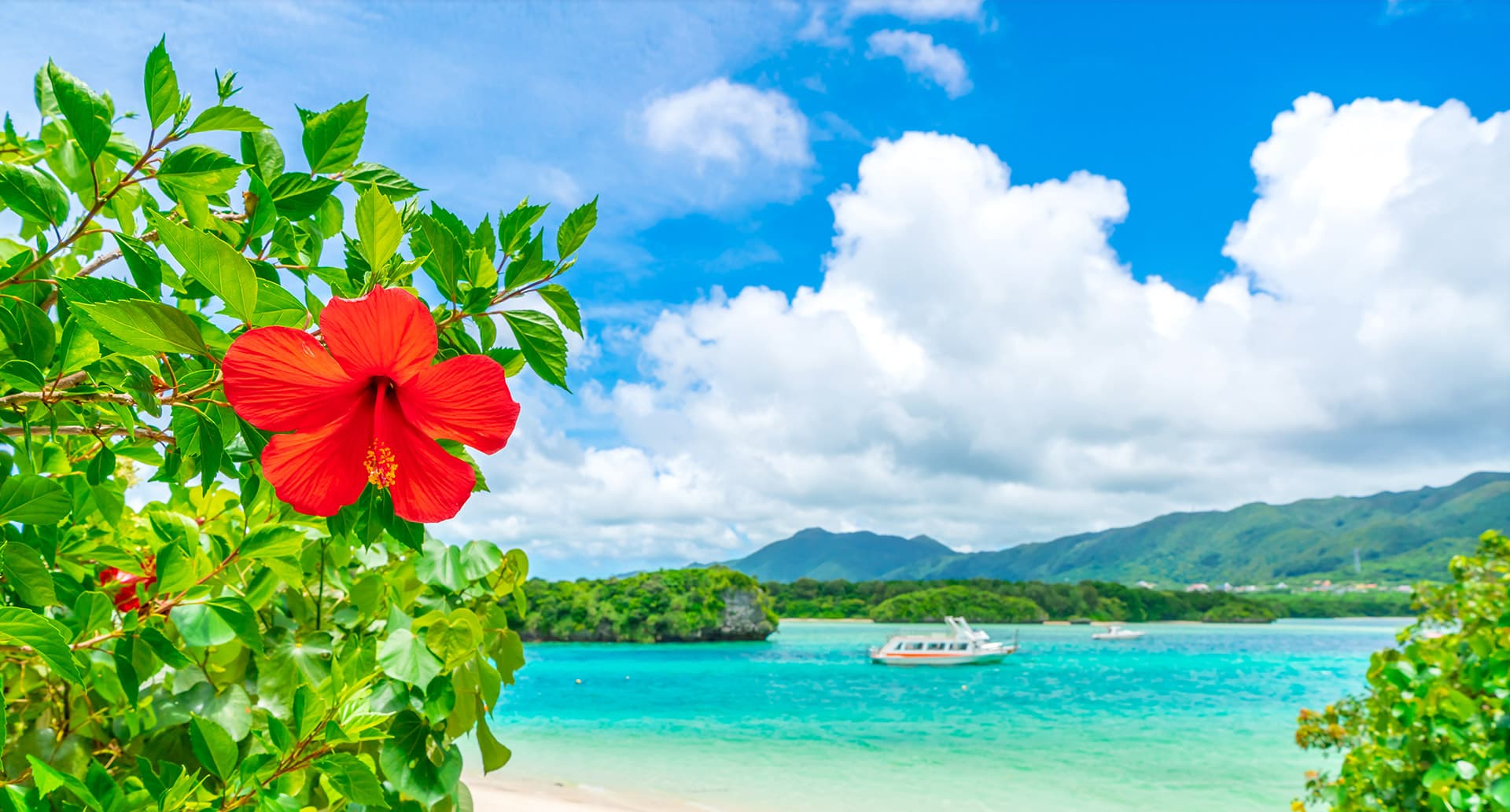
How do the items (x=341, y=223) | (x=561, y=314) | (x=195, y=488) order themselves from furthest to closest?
(x=195, y=488) → (x=341, y=223) → (x=561, y=314)

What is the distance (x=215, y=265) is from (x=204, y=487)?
0.16 m

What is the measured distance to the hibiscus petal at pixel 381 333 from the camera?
0.53 meters

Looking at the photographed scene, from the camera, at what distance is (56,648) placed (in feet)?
2.10

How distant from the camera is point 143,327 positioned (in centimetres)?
58

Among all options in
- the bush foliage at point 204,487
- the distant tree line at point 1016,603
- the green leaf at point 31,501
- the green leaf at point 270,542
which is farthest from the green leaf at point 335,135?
the distant tree line at point 1016,603

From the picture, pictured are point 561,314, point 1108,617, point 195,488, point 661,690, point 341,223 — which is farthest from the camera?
point 1108,617

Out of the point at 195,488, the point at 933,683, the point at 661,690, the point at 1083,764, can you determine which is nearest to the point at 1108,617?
the point at 933,683

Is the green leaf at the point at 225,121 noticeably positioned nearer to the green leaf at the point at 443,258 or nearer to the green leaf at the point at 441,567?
the green leaf at the point at 443,258

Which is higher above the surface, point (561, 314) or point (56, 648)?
point (561, 314)

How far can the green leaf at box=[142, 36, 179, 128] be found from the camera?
2.55ft

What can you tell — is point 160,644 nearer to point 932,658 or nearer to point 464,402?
point 464,402

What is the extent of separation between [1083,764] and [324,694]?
1925 centimetres

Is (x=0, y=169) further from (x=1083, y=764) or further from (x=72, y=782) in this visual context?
(x=1083, y=764)

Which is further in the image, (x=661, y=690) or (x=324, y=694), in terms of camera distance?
(x=661, y=690)
